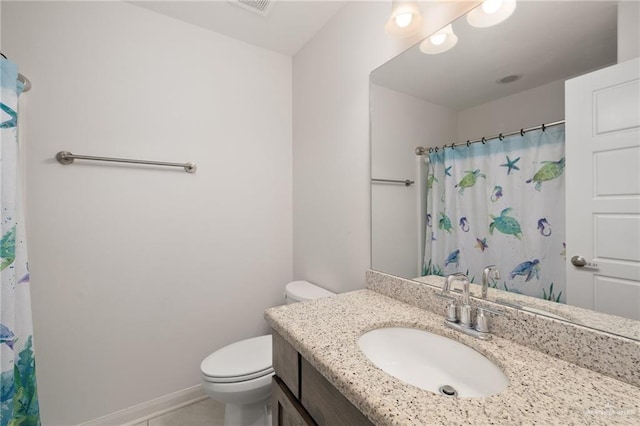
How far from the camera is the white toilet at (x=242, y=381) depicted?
1.14 meters

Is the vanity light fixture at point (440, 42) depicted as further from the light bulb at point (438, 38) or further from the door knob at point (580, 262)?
the door knob at point (580, 262)

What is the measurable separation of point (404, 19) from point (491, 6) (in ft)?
1.00

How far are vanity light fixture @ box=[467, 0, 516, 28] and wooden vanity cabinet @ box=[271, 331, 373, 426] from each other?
1187mm

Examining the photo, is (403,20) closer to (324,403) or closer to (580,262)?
(580,262)

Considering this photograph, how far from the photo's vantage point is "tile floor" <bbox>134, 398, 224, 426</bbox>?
4.64 ft

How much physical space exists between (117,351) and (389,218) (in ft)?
5.25

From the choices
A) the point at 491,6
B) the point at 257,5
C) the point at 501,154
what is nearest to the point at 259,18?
the point at 257,5

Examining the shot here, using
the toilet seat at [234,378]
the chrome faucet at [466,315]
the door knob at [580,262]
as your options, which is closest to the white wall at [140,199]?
the toilet seat at [234,378]

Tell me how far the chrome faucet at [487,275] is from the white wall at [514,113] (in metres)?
0.43

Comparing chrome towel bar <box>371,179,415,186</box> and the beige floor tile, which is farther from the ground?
chrome towel bar <box>371,179,415,186</box>

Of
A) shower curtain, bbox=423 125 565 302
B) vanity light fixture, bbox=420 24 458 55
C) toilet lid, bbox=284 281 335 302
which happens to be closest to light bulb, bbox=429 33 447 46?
vanity light fixture, bbox=420 24 458 55

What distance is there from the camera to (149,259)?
1.46 metres

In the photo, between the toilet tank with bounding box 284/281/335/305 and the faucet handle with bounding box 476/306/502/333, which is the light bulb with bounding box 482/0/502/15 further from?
the toilet tank with bounding box 284/281/335/305

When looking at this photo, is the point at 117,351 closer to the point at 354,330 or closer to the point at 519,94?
the point at 354,330
